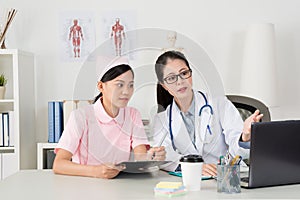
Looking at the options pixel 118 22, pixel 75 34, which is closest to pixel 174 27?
pixel 118 22

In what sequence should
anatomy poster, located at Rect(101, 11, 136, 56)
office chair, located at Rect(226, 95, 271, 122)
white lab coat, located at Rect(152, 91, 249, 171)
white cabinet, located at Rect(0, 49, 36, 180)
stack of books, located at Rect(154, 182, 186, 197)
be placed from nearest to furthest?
stack of books, located at Rect(154, 182, 186, 197)
white lab coat, located at Rect(152, 91, 249, 171)
office chair, located at Rect(226, 95, 271, 122)
white cabinet, located at Rect(0, 49, 36, 180)
anatomy poster, located at Rect(101, 11, 136, 56)

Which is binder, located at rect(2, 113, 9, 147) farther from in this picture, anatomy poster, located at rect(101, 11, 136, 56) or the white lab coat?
the white lab coat

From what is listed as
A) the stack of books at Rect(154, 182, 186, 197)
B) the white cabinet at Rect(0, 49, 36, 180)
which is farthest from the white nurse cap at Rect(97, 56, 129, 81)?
the white cabinet at Rect(0, 49, 36, 180)

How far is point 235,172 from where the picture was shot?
162 cm

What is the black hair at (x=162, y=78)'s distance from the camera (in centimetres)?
181

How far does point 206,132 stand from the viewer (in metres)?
1.94

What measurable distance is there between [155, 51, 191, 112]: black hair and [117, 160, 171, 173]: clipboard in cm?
19

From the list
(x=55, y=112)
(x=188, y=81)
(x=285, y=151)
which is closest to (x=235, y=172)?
(x=285, y=151)

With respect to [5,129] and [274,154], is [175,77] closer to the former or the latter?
[274,154]

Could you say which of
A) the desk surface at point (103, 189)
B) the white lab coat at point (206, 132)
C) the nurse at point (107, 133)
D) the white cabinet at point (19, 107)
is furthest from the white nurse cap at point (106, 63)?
the white cabinet at point (19, 107)

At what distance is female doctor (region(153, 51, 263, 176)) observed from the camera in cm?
180

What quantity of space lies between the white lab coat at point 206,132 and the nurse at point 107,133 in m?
0.06

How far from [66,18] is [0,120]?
83cm

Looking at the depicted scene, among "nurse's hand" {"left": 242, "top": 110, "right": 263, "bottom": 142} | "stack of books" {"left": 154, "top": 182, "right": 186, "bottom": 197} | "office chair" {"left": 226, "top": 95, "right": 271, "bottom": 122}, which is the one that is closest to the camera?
"stack of books" {"left": 154, "top": 182, "right": 186, "bottom": 197}
